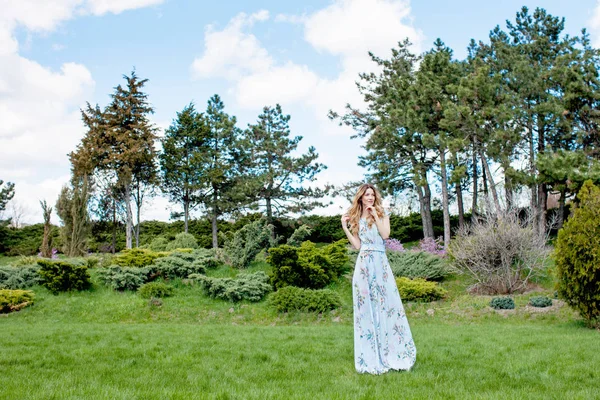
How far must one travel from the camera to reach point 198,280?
44.5 feet

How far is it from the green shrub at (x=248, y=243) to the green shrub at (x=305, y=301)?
369 cm

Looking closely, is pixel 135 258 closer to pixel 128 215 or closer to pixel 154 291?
pixel 154 291

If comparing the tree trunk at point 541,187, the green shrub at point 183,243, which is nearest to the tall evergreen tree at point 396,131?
the tree trunk at point 541,187

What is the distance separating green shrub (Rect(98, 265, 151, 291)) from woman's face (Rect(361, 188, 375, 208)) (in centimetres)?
1061

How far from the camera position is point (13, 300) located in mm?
12578

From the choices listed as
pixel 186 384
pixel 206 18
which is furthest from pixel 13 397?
pixel 206 18

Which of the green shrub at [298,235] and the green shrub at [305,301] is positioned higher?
the green shrub at [298,235]

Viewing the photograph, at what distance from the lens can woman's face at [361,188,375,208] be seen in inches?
203

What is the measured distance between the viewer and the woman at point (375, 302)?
4.82 meters

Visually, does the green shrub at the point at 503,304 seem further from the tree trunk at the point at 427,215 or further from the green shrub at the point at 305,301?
the tree trunk at the point at 427,215

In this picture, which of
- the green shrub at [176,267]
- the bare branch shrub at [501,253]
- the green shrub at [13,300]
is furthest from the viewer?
the green shrub at [176,267]

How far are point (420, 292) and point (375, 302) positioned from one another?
26.7 feet

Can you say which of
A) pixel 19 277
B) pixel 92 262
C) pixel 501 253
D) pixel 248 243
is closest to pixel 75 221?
pixel 92 262

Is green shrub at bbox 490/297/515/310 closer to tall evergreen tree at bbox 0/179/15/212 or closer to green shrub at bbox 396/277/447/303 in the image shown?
green shrub at bbox 396/277/447/303
